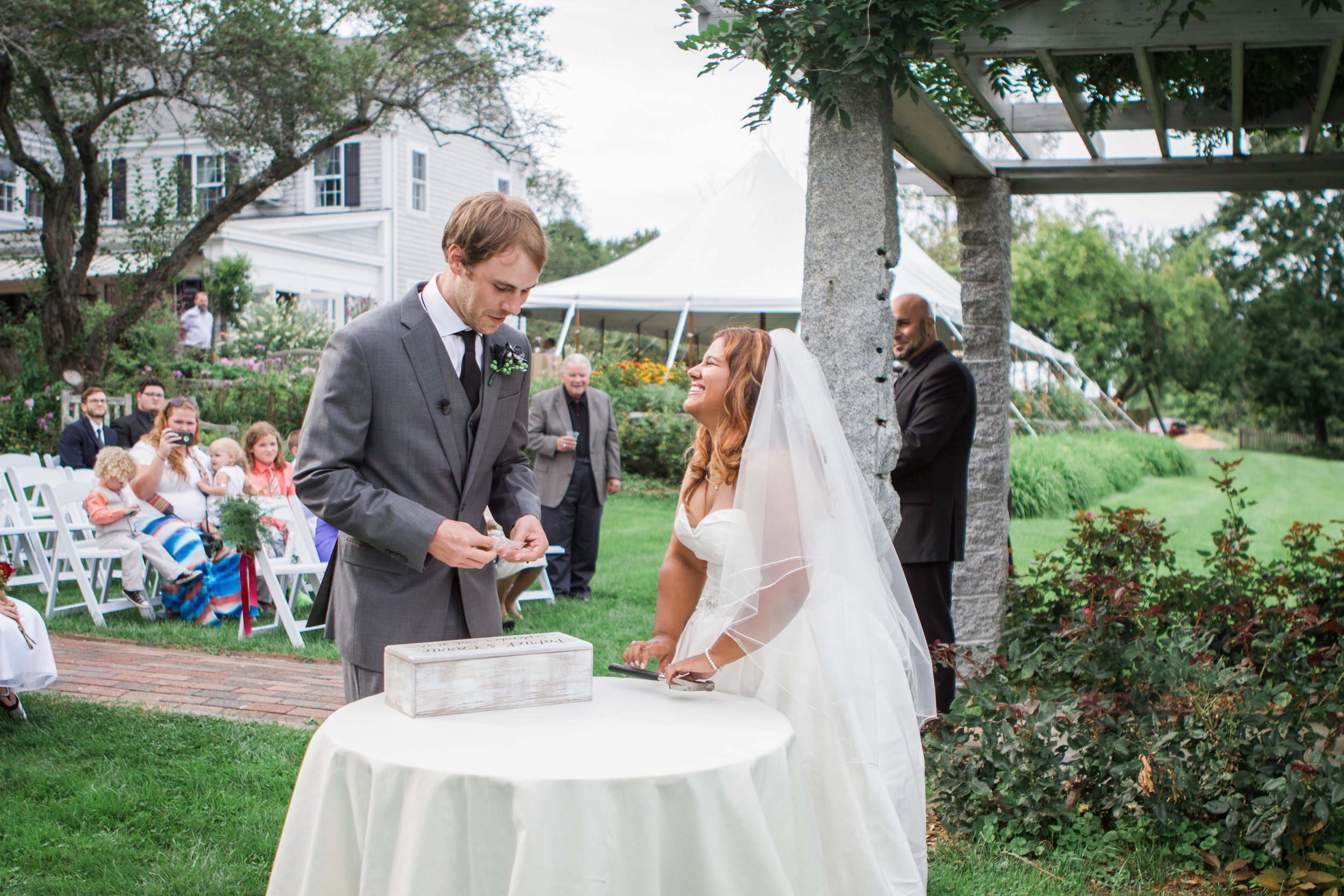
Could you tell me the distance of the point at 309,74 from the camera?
14.4 meters

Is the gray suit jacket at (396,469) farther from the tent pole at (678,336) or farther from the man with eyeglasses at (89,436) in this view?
the tent pole at (678,336)

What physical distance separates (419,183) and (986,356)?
20.0 m

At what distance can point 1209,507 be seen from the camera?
16.8 meters

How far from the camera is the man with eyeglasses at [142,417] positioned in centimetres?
1014

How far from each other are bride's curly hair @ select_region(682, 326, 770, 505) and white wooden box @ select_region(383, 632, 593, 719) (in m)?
0.70

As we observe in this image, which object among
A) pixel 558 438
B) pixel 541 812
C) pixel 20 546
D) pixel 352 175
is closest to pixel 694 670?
pixel 541 812

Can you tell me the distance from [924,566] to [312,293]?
64.4 ft

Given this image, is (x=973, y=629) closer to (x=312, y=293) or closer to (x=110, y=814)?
(x=110, y=814)

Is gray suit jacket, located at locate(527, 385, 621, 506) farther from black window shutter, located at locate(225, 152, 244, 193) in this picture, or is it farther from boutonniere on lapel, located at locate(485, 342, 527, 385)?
black window shutter, located at locate(225, 152, 244, 193)

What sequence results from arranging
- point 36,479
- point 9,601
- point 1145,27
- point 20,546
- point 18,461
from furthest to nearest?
point 18,461 < point 20,546 < point 36,479 < point 9,601 < point 1145,27

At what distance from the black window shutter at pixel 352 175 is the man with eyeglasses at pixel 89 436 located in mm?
13674

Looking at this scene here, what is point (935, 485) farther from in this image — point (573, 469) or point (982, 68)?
point (573, 469)

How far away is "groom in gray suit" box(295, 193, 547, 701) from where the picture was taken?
241 cm

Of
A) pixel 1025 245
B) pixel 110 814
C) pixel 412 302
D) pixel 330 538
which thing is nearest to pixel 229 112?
pixel 330 538
